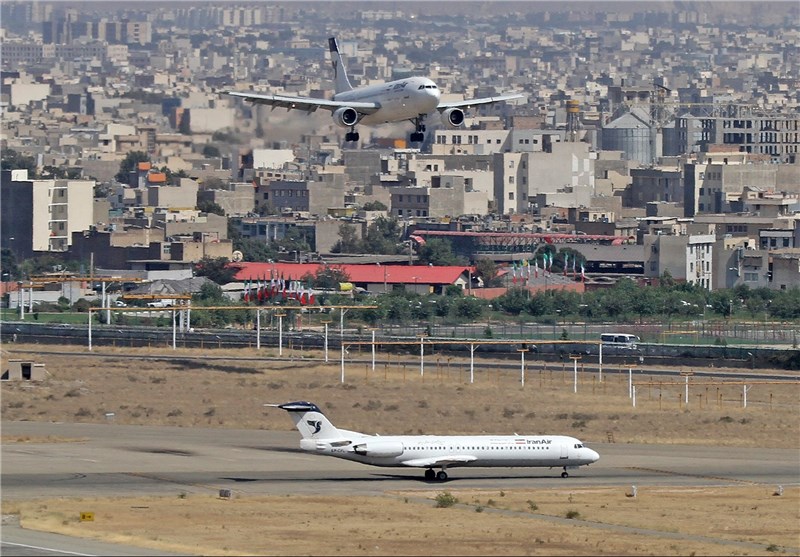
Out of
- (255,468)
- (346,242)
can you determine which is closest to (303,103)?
(255,468)

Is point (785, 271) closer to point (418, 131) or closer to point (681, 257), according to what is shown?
point (681, 257)

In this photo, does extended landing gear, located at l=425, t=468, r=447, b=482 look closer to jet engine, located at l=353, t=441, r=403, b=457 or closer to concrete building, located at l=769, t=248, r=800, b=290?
jet engine, located at l=353, t=441, r=403, b=457

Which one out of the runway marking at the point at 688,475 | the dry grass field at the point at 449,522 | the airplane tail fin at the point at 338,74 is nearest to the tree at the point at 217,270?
the airplane tail fin at the point at 338,74

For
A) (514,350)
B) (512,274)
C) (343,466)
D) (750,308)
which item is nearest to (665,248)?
(512,274)

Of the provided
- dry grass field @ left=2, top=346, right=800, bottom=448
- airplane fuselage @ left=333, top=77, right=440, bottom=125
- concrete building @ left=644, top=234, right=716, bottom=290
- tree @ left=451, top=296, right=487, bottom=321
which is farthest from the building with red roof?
airplane fuselage @ left=333, top=77, right=440, bottom=125

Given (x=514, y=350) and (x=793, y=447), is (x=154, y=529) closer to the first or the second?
(x=793, y=447)

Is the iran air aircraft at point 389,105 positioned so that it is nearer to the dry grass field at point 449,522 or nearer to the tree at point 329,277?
the dry grass field at point 449,522
